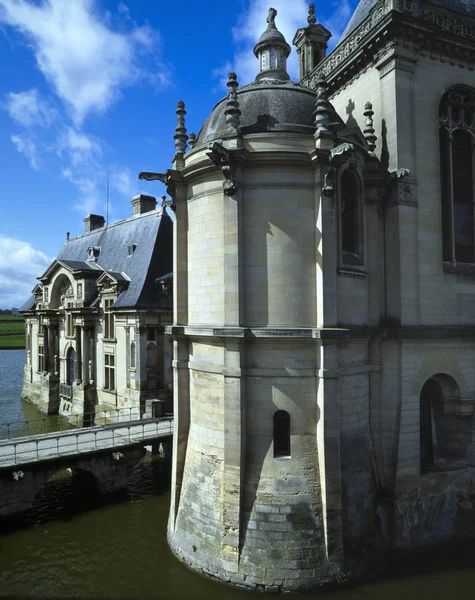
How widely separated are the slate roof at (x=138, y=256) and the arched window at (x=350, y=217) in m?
16.6

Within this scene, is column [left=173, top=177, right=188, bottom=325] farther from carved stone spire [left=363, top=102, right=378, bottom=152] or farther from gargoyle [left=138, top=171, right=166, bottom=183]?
carved stone spire [left=363, top=102, right=378, bottom=152]

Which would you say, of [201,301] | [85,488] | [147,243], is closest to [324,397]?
[201,301]

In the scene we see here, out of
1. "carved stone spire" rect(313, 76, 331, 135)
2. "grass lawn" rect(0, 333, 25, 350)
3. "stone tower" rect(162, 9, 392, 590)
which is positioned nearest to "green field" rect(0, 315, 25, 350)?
"grass lawn" rect(0, 333, 25, 350)

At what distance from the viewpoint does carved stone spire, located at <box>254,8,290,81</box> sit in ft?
61.3

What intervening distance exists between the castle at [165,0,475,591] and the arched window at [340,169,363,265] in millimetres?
53

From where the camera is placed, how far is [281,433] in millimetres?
15320

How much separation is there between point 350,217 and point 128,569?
1451 cm

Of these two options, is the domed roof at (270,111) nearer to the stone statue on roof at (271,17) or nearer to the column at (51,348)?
the stone statue on roof at (271,17)

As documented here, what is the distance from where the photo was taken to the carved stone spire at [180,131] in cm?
1777

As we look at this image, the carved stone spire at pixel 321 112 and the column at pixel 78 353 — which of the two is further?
the column at pixel 78 353

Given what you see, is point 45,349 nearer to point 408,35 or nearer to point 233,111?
point 233,111

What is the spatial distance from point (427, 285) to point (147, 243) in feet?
68.4

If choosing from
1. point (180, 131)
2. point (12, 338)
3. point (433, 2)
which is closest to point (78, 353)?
point (180, 131)

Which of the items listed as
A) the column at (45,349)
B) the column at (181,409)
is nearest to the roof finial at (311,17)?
the column at (181,409)
